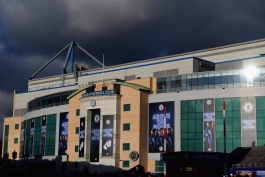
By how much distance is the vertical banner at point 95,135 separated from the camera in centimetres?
9162

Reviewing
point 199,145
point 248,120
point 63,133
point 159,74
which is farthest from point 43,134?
point 248,120

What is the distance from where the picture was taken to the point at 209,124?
3278 inches

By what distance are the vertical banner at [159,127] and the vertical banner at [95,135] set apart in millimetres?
10135

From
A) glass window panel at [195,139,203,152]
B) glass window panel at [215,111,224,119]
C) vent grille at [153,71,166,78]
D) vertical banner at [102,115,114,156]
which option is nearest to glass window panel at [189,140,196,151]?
glass window panel at [195,139,203,152]

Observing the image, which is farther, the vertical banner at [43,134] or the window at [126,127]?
the vertical banner at [43,134]

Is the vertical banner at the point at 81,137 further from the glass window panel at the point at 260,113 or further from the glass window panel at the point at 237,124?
the glass window panel at the point at 260,113

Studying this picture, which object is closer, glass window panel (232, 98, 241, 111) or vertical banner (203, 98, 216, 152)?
glass window panel (232, 98, 241, 111)

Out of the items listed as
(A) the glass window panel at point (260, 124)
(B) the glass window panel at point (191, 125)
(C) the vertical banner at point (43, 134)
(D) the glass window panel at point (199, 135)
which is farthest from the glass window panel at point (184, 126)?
(C) the vertical banner at point (43, 134)

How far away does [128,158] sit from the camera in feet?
288

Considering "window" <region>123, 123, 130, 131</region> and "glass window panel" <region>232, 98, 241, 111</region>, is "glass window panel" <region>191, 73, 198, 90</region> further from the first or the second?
"window" <region>123, 123, 130, 131</region>

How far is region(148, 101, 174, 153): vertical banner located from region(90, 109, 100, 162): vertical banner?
10135 mm

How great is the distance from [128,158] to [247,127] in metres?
21.4

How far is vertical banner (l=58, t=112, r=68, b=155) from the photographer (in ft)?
335

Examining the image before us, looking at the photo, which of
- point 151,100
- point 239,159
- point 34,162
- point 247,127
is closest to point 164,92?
point 151,100
